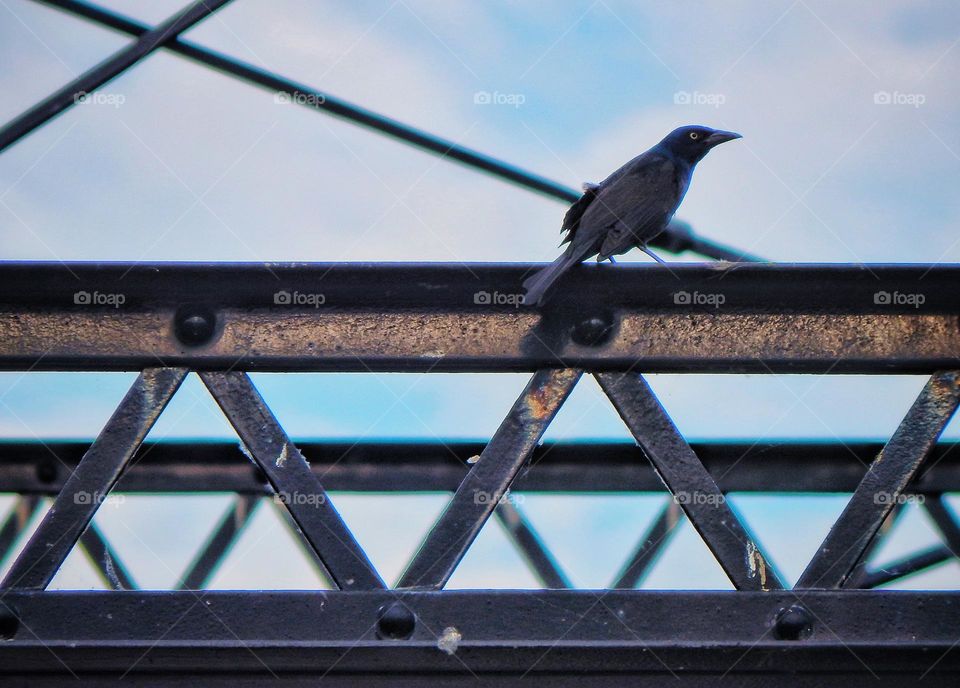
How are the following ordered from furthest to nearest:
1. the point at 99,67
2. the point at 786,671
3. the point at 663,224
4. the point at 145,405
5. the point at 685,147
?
the point at 685,147 → the point at 663,224 → the point at 99,67 → the point at 145,405 → the point at 786,671

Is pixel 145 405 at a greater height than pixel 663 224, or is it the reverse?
pixel 663 224

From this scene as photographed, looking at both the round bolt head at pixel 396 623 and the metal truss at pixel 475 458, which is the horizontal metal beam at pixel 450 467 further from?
the round bolt head at pixel 396 623

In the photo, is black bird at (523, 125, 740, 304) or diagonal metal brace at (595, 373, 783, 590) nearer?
diagonal metal brace at (595, 373, 783, 590)

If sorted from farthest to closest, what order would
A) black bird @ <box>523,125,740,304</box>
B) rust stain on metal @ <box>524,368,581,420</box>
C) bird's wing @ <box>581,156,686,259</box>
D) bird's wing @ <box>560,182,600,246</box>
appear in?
1. bird's wing @ <box>560,182,600,246</box>
2. bird's wing @ <box>581,156,686,259</box>
3. black bird @ <box>523,125,740,304</box>
4. rust stain on metal @ <box>524,368,581,420</box>

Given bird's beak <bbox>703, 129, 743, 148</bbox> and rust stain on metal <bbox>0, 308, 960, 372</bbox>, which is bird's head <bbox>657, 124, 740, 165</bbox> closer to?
bird's beak <bbox>703, 129, 743, 148</bbox>

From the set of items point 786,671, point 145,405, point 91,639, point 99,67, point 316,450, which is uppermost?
point 99,67

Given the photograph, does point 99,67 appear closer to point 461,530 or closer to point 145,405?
point 145,405

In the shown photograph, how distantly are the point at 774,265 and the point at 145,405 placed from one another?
182 centimetres

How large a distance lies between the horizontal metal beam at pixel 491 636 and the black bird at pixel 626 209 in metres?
0.91

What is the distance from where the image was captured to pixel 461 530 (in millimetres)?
2967

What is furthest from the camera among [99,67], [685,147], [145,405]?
[685,147]

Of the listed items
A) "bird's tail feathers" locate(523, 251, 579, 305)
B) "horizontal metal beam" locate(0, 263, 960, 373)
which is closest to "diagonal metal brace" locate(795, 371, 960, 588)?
"horizontal metal beam" locate(0, 263, 960, 373)

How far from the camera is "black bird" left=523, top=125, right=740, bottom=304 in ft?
11.0

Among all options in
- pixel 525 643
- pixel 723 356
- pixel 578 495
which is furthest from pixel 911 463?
pixel 578 495
